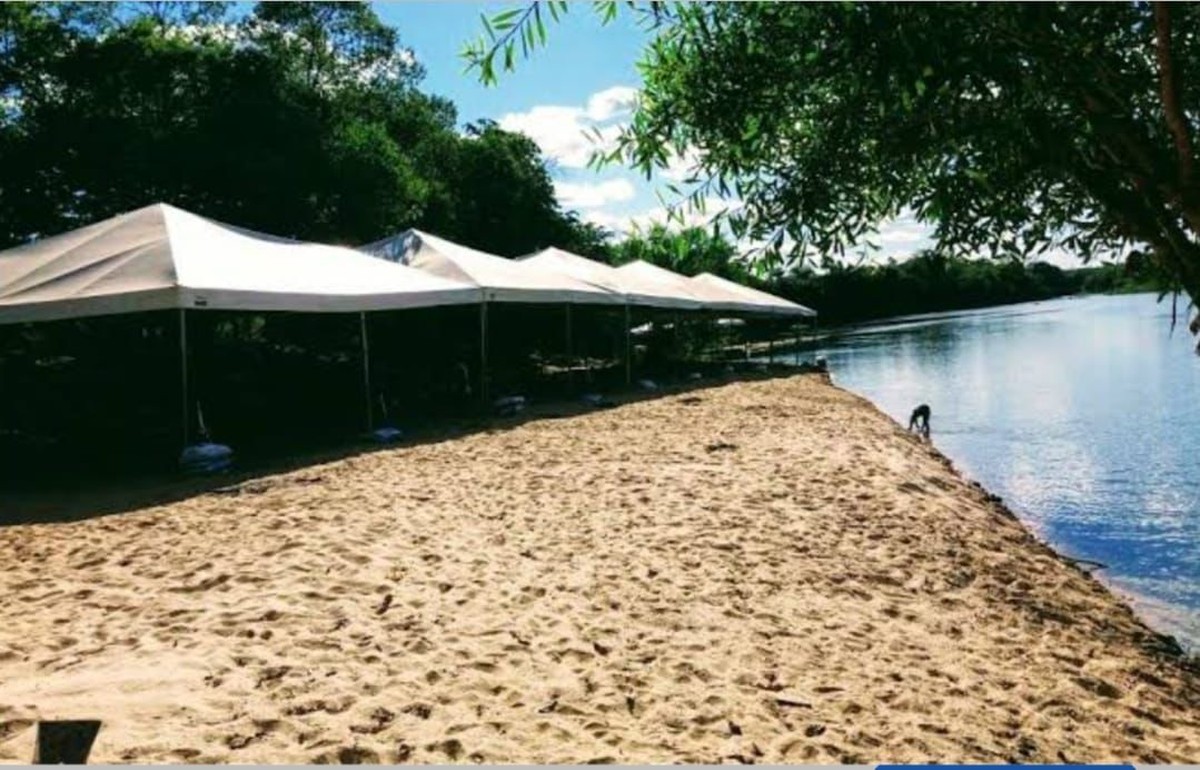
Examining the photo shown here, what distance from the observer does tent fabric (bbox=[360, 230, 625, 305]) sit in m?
15.1

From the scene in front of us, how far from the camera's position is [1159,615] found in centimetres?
823

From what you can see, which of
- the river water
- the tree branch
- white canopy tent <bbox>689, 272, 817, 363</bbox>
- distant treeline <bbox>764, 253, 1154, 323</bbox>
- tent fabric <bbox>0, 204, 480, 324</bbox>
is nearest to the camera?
the tree branch

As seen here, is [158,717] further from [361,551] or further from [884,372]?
[884,372]

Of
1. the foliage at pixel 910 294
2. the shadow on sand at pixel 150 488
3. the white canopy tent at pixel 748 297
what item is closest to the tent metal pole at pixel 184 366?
the shadow on sand at pixel 150 488

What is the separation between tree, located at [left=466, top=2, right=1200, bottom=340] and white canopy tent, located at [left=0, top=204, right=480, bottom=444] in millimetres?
6161

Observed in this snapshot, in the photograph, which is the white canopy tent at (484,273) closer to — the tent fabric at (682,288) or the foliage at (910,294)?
the tent fabric at (682,288)

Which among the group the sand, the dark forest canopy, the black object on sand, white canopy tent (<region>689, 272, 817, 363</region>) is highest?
the dark forest canopy

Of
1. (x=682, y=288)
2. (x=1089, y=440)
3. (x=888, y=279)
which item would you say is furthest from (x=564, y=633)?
(x=888, y=279)

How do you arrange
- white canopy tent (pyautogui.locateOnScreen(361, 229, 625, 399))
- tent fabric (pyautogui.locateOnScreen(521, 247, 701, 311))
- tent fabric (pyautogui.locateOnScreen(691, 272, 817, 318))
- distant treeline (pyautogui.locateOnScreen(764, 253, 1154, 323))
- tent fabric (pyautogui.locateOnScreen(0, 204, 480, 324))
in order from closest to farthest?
tent fabric (pyautogui.locateOnScreen(0, 204, 480, 324)) < white canopy tent (pyautogui.locateOnScreen(361, 229, 625, 399)) < tent fabric (pyautogui.locateOnScreen(521, 247, 701, 311)) < tent fabric (pyautogui.locateOnScreen(691, 272, 817, 318)) < distant treeline (pyautogui.locateOnScreen(764, 253, 1154, 323))

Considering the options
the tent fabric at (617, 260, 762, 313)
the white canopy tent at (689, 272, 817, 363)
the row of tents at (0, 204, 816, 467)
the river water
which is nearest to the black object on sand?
the row of tents at (0, 204, 816, 467)

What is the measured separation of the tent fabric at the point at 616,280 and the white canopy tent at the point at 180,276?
7550 millimetres

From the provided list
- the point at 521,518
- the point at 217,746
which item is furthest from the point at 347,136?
the point at 217,746

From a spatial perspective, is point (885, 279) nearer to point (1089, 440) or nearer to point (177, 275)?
point (177, 275)

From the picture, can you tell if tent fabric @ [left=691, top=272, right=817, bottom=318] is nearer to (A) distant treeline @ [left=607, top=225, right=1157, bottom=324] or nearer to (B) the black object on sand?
(A) distant treeline @ [left=607, top=225, right=1157, bottom=324]
